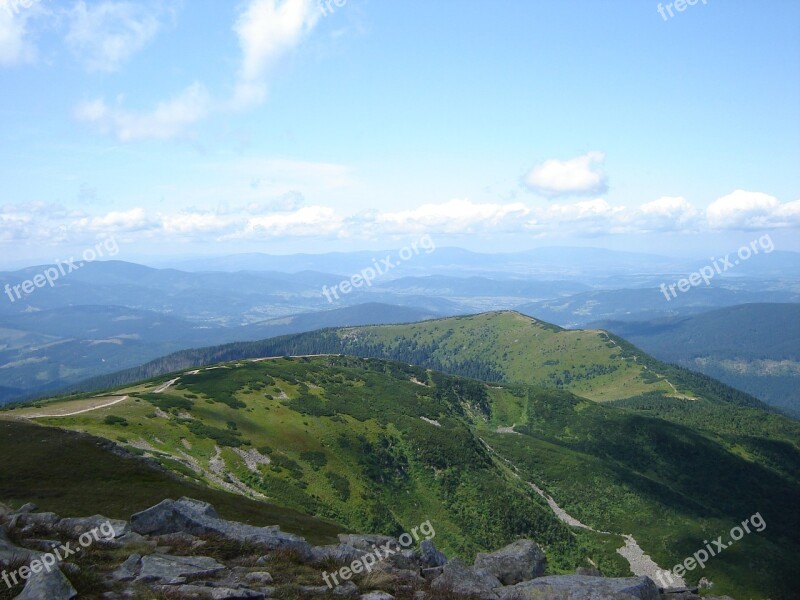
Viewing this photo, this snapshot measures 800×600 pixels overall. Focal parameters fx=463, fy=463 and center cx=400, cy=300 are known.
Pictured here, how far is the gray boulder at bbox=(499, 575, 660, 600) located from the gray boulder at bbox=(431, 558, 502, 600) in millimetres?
659

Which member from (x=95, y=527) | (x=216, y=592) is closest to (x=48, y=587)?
(x=216, y=592)

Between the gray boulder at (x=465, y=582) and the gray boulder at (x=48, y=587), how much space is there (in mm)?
12670

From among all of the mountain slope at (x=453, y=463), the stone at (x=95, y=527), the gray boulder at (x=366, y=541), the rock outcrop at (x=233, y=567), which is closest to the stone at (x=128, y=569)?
the rock outcrop at (x=233, y=567)

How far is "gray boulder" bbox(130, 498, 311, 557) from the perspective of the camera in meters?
23.4

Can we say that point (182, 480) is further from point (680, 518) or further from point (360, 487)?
point (680, 518)

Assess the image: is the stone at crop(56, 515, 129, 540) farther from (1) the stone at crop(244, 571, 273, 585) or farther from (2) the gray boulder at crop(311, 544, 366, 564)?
(2) the gray boulder at crop(311, 544, 366, 564)

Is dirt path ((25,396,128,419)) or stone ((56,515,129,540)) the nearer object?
stone ((56,515,129,540))

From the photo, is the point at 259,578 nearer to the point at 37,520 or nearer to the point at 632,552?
the point at 37,520

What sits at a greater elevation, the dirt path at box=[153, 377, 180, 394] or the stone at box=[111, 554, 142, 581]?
the stone at box=[111, 554, 142, 581]

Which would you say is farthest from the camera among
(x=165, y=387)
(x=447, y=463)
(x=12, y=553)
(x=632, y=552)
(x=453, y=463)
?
(x=453, y=463)

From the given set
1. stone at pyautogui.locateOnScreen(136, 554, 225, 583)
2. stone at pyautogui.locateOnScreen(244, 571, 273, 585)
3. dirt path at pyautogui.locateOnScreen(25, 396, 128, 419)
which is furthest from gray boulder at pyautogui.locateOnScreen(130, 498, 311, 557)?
dirt path at pyautogui.locateOnScreen(25, 396, 128, 419)

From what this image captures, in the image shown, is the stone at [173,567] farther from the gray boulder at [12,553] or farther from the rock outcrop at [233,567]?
the gray boulder at [12,553]

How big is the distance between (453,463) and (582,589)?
319 feet

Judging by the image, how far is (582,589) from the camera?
62.3 feet
